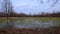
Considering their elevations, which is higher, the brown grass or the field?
the field

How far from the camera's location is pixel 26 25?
2250mm

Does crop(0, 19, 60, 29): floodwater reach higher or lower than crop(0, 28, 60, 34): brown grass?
higher

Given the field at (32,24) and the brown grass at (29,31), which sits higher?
the field at (32,24)

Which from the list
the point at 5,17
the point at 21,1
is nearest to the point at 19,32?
the point at 5,17

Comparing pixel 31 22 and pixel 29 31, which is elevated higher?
pixel 31 22

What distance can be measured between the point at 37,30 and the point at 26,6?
37 centimetres

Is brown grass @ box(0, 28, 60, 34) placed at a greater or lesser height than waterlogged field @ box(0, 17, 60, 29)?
lesser

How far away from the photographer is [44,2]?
7.42 ft

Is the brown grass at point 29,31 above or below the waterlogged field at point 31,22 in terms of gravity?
below

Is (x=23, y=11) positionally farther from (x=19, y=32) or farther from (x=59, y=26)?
(x=59, y=26)

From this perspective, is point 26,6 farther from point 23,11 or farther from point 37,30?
point 37,30

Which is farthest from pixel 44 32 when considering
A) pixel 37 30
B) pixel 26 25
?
pixel 26 25

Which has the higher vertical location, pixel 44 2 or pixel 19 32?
pixel 44 2

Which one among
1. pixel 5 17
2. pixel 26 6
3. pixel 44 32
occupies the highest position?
pixel 26 6
